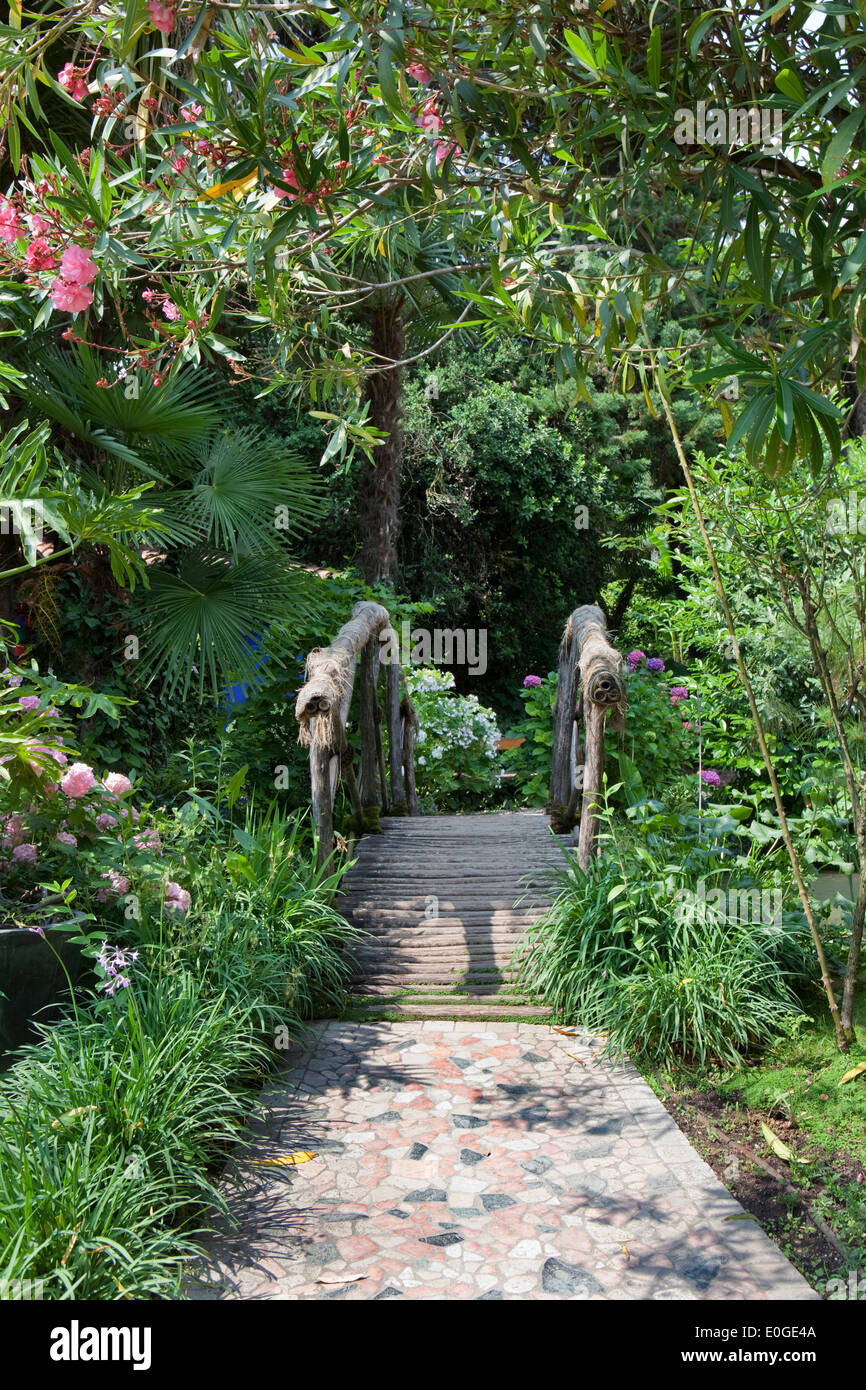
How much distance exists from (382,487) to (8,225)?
7065 mm

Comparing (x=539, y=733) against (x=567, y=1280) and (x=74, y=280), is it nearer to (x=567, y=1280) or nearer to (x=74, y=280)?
(x=567, y=1280)

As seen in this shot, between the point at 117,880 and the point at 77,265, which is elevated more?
the point at 77,265

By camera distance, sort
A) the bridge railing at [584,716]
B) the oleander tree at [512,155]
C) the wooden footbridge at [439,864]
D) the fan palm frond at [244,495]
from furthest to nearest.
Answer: the fan palm frond at [244,495], the bridge railing at [584,716], the wooden footbridge at [439,864], the oleander tree at [512,155]

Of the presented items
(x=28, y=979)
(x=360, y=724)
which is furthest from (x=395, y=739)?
(x=28, y=979)

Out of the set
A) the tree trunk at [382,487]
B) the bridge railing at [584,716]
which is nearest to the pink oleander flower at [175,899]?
the bridge railing at [584,716]

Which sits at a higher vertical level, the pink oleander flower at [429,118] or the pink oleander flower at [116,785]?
the pink oleander flower at [429,118]

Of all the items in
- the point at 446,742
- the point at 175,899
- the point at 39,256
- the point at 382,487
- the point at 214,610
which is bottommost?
the point at 175,899

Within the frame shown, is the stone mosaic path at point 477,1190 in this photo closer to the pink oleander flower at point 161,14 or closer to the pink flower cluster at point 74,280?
the pink flower cluster at point 74,280

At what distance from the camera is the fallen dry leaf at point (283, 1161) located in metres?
3.19

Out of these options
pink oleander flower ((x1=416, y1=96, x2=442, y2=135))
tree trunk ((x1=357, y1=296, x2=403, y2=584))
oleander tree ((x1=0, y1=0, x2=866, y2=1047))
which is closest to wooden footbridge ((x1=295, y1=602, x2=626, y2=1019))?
oleander tree ((x1=0, y1=0, x2=866, y2=1047))

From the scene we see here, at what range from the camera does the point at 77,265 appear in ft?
8.77

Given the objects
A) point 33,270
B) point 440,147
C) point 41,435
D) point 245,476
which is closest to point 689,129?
point 440,147

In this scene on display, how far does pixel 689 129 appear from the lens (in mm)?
2436

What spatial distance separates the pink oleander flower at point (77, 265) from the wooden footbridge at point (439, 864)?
2257 mm
